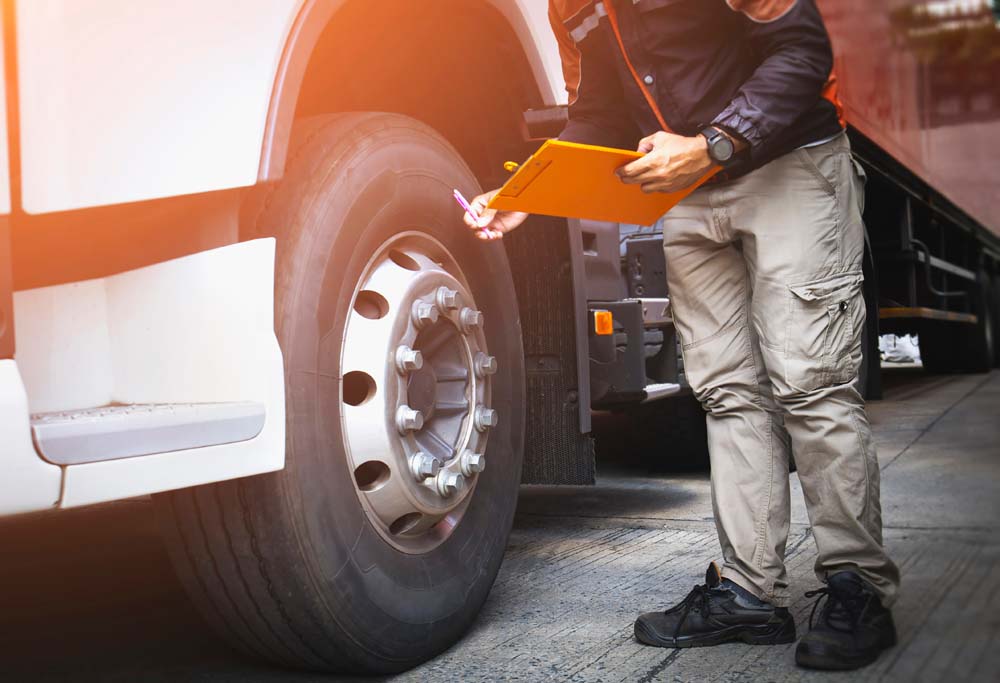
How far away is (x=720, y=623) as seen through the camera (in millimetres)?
2160

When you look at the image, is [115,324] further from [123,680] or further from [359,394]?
[123,680]

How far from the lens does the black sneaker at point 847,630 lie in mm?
1947

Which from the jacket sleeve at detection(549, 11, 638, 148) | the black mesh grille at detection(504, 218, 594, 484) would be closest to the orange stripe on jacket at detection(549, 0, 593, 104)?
the jacket sleeve at detection(549, 11, 638, 148)

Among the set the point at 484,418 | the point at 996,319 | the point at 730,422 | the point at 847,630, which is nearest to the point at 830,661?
the point at 847,630

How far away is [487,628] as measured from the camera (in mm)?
2305

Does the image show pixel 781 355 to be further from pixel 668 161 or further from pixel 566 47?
pixel 566 47

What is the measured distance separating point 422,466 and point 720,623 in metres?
0.70

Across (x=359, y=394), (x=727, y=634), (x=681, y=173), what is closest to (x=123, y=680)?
(x=359, y=394)

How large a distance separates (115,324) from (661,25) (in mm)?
1181

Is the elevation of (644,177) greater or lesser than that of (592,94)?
lesser

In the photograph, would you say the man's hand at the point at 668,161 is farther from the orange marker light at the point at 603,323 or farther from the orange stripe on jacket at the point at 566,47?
the orange marker light at the point at 603,323

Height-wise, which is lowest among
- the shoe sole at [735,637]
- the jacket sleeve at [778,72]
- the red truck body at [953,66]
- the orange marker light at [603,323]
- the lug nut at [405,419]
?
the shoe sole at [735,637]

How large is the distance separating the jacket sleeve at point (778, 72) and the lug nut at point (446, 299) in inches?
24.1

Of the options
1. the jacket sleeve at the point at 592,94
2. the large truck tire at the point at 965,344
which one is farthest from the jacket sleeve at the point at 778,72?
the large truck tire at the point at 965,344
